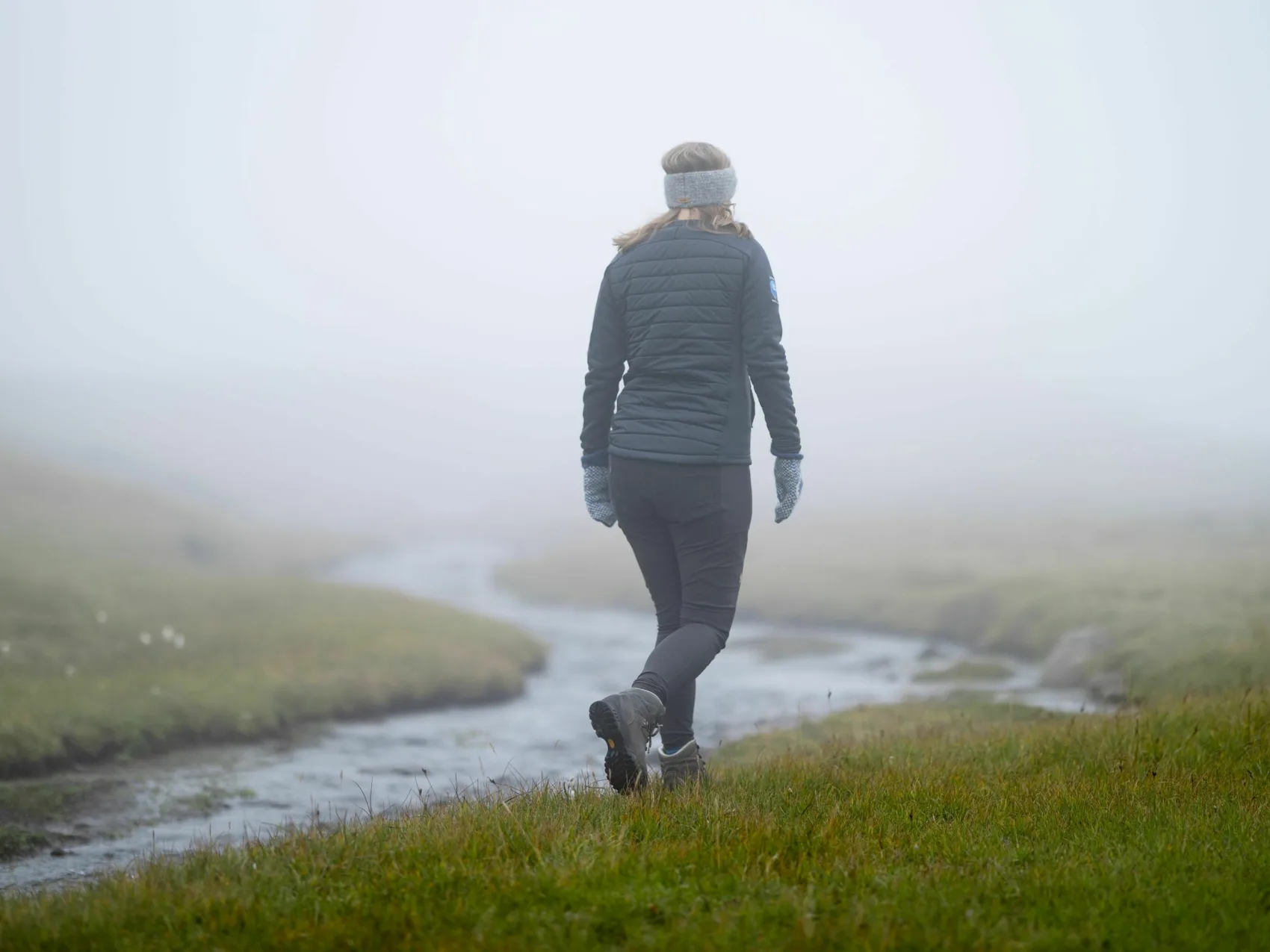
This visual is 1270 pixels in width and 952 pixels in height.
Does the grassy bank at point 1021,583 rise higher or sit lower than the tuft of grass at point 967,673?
higher

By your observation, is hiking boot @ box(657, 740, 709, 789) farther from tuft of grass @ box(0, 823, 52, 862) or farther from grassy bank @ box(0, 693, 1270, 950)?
tuft of grass @ box(0, 823, 52, 862)

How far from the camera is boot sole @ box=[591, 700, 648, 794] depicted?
6344 mm

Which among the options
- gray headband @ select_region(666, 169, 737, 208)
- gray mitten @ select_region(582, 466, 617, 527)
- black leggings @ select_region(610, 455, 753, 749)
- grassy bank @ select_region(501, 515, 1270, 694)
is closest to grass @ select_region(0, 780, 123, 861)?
gray mitten @ select_region(582, 466, 617, 527)

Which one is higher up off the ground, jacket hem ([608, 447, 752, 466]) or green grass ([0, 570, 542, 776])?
jacket hem ([608, 447, 752, 466])

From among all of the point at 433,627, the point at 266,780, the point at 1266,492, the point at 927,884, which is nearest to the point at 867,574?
the point at 433,627

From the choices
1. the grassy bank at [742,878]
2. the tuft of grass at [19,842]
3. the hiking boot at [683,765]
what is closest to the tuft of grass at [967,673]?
the grassy bank at [742,878]

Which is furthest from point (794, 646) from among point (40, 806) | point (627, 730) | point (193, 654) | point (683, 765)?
point (627, 730)

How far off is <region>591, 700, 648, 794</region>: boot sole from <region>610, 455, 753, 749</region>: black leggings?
540 millimetres

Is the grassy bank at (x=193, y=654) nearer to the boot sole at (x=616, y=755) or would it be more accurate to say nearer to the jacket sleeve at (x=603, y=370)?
the jacket sleeve at (x=603, y=370)

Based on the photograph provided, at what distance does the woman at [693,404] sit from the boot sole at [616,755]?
Result: 0.39m

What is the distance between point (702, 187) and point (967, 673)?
1918cm

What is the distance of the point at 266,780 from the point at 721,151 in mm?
9639

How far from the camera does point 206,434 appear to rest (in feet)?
350

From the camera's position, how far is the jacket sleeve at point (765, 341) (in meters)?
7.09
